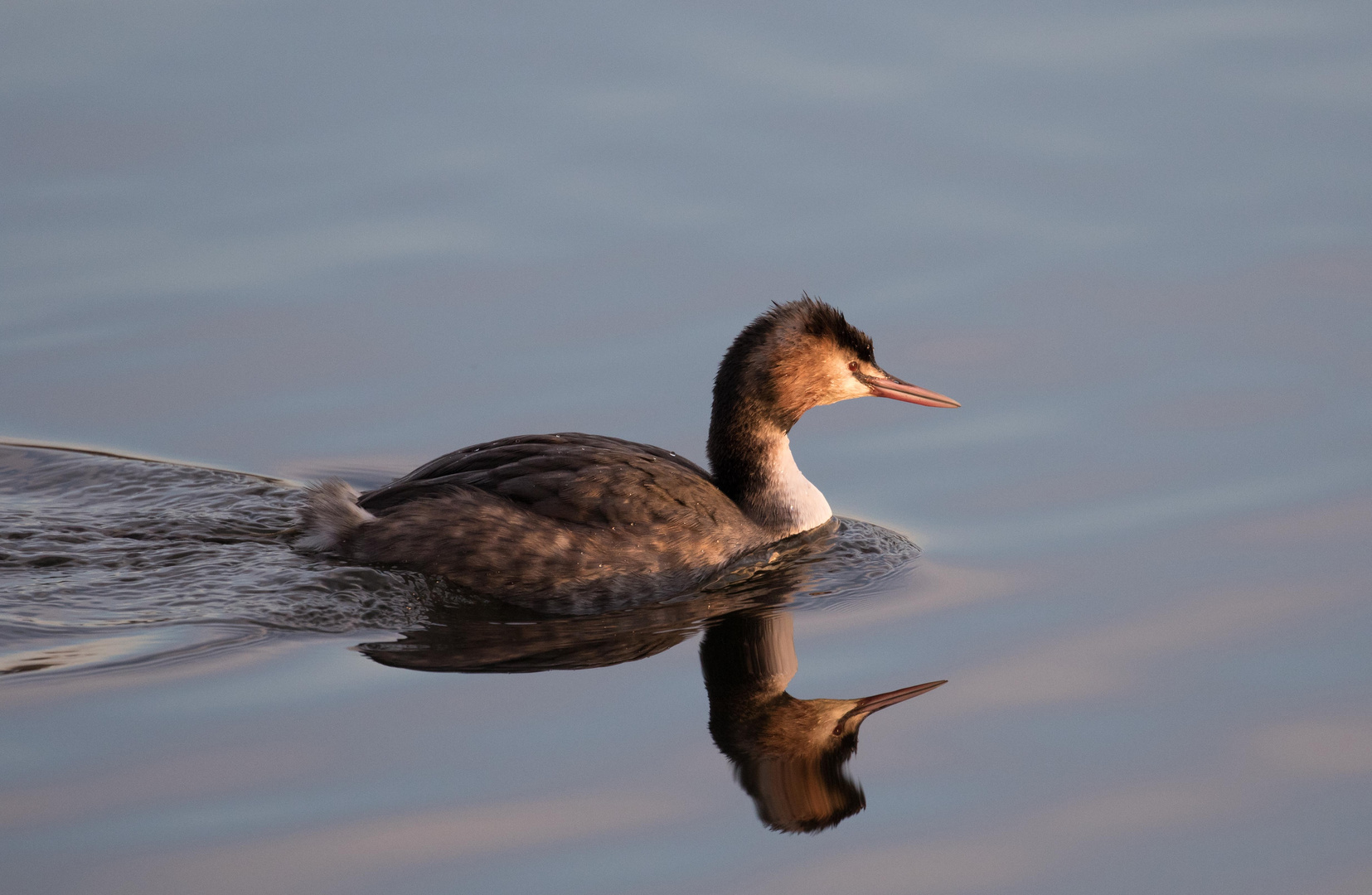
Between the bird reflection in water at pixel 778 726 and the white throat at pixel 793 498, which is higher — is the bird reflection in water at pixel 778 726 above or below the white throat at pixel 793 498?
below

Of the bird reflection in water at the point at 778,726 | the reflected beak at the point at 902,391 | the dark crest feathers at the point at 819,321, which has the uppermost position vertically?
the dark crest feathers at the point at 819,321

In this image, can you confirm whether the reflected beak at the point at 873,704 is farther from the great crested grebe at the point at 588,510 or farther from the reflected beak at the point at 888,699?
the great crested grebe at the point at 588,510

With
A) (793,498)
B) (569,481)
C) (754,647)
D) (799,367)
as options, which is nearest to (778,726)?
(754,647)

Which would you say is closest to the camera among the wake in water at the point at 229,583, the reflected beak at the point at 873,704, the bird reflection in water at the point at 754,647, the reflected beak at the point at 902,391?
the bird reflection in water at the point at 754,647

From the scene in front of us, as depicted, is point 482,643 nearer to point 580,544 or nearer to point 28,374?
point 580,544

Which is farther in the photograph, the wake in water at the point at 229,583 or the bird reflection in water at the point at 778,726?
the wake in water at the point at 229,583

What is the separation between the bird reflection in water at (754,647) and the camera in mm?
6496

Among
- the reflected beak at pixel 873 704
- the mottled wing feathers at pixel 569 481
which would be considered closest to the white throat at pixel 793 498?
the mottled wing feathers at pixel 569 481

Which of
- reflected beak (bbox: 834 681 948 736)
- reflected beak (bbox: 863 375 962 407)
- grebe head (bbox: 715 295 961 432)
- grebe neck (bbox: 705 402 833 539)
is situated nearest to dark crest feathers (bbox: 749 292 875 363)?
grebe head (bbox: 715 295 961 432)

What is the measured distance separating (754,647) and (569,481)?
4.07 feet

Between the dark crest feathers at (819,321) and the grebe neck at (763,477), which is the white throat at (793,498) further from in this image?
the dark crest feathers at (819,321)

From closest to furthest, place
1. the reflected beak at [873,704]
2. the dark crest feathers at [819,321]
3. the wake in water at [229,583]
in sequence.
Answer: the reflected beak at [873,704] → the wake in water at [229,583] → the dark crest feathers at [819,321]

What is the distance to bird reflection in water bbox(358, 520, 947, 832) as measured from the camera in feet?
21.3

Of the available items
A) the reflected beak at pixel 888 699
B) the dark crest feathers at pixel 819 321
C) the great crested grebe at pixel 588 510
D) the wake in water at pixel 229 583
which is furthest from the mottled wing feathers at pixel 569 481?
the reflected beak at pixel 888 699
